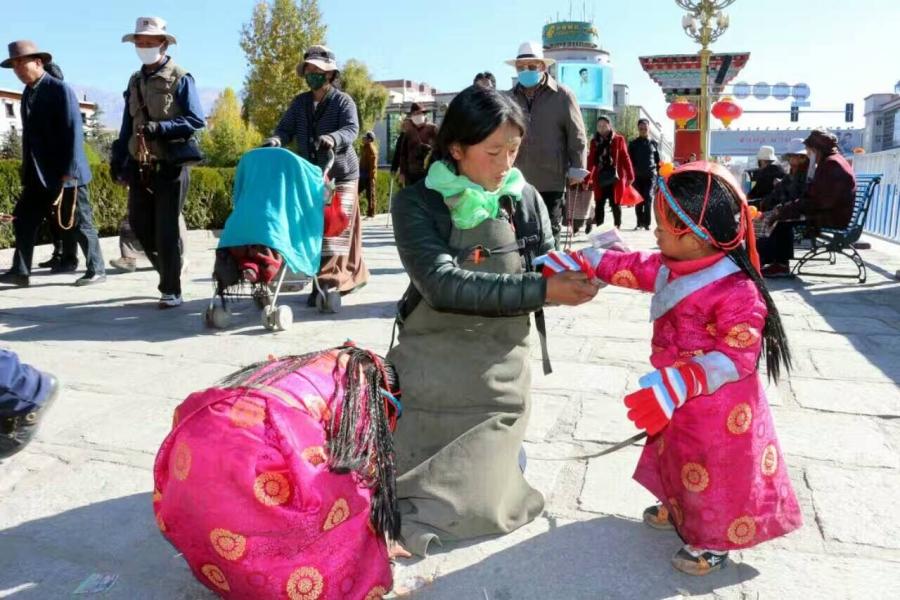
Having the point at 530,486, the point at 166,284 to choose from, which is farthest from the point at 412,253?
the point at 166,284

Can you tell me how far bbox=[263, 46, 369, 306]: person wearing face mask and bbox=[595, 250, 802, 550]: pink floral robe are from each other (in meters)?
3.61

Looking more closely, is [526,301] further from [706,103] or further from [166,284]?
[706,103]

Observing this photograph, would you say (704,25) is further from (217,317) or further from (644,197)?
(217,317)

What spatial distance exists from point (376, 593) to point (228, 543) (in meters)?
0.42

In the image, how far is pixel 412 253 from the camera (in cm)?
242

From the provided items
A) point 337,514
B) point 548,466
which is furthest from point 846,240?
point 337,514

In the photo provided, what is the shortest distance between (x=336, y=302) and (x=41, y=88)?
3.08m

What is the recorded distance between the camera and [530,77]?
18.6 feet

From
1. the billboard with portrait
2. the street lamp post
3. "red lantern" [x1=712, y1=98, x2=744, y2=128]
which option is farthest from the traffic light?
the street lamp post

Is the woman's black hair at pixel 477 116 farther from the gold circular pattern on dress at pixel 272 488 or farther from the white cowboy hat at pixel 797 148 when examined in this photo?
the white cowboy hat at pixel 797 148

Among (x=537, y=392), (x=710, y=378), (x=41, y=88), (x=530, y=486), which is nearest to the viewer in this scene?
(x=710, y=378)

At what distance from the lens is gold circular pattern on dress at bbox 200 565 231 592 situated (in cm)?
184

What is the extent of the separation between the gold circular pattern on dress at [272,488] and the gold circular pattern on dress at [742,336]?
1.20 m

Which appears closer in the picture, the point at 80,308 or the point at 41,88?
the point at 80,308
